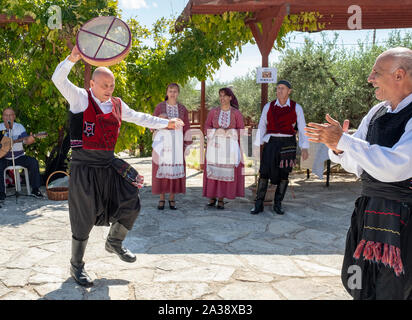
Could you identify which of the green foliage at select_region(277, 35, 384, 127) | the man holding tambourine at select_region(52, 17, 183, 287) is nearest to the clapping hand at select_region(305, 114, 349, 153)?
the man holding tambourine at select_region(52, 17, 183, 287)

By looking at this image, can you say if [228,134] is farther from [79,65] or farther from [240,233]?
[79,65]

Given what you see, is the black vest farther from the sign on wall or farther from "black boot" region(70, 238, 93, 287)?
the sign on wall

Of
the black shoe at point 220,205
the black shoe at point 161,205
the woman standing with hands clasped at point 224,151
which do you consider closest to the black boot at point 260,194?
the woman standing with hands clasped at point 224,151

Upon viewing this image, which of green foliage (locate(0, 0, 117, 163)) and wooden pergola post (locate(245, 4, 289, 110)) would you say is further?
green foliage (locate(0, 0, 117, 163))

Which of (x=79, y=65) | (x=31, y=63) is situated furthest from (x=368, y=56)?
(x=31, y=63)

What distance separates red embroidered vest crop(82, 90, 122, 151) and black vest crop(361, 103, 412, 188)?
210 cm

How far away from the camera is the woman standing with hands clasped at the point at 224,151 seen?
21.2ft

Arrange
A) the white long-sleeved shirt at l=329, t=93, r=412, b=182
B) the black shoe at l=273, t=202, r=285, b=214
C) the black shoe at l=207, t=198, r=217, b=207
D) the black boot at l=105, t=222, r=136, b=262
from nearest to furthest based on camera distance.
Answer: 1. the white long-sleeved shirt at l=329, t=93, r=412, b=182
2. the black boot at l=105, t=222, r=136, b=262
3. the black shoe at l=273, t=202, r=285, b=214
4. the black shoe at l=207, t=198, r=217, b=207

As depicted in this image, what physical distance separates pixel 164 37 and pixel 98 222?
561cm

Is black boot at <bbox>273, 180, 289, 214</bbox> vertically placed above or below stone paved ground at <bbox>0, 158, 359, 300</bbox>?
above

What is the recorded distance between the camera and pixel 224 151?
6.53m

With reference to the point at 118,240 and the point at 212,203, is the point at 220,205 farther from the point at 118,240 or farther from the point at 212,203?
the point at 118,240

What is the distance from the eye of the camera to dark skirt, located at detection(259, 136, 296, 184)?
6.14m

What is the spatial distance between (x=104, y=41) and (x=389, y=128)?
231 centimetres
